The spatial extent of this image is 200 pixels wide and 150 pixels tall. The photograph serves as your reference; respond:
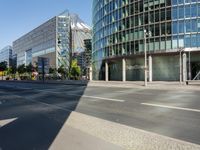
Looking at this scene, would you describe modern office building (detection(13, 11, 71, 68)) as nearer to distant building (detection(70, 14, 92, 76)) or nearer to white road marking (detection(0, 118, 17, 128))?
distant building (detection(70, 14, 92, 76))

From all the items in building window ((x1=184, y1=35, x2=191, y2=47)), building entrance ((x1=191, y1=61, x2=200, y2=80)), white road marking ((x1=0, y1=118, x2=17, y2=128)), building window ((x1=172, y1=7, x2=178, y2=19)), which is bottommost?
white road marking ((x1=0, y1=118, x2=17, y2=128))

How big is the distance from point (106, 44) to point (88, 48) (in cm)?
5953

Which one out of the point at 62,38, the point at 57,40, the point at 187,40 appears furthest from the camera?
the point at 62,38

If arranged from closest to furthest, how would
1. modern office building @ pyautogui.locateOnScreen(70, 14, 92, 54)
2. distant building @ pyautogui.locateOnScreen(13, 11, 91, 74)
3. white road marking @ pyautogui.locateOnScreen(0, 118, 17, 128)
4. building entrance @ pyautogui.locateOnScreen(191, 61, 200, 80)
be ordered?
white road marking @ pyautogui.locateOnScreen(0, 118, 17, 128) → building entrance @ pyautogui.locateOnScreen(191, 61, 200, 80) → distant building @ pyautogui.locateOnScreen(13, 11, 91, 74) → modern office building @ pyautogui.locateOnScreen(70, 14, 92, 54)

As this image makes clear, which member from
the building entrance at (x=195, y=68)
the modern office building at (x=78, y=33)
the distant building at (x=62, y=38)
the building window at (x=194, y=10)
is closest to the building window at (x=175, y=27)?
the building window at (x=194, y=10)

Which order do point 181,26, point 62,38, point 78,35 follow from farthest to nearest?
point 78,35, point 62,38, point 181,26

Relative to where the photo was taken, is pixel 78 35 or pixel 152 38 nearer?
pixel 152 38

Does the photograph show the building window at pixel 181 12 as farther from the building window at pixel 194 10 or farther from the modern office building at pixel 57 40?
the modern office building at pixel 57 40

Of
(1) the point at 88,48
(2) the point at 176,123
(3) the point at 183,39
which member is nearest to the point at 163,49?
(3) the point at 183,39

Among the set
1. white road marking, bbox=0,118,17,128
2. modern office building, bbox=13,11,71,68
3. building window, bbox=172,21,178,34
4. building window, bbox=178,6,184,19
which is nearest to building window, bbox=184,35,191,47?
building window, bbox=172,21,178,34

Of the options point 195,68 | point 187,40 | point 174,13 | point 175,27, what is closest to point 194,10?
point 174,13

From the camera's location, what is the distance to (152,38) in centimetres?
6109

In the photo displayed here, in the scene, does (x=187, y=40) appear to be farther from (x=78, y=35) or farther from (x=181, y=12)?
(x=78, y=35)

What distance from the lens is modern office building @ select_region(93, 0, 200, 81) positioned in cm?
5709
